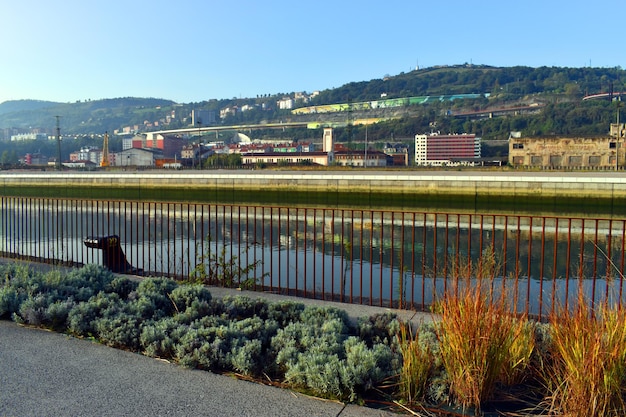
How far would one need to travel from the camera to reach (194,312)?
17.2 ft

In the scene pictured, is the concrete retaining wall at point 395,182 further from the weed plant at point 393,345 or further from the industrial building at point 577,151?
the industrial building at point 577,151

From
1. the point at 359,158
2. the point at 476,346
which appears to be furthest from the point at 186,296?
the point at 359,158

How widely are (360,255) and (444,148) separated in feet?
412

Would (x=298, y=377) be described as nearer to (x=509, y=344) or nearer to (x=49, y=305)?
(x=509, y=344)

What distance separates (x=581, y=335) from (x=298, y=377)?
1.75m

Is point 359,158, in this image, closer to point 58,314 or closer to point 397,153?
point 397,153

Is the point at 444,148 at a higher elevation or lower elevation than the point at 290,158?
higher

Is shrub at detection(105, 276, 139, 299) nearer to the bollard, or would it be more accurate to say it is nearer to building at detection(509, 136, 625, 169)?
the bollard

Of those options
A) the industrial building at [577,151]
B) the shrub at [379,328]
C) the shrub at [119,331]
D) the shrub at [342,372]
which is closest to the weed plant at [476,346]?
the shrub at [342,372]

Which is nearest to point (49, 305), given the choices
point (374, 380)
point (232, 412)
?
point (232, 412)

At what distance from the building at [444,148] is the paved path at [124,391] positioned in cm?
12303

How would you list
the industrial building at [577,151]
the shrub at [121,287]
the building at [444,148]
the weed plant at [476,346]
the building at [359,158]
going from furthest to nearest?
the building at [444,148], the building at [359,158], the industrial building at [577,151], the shrub at [121,287], the weed plant at [476,346]

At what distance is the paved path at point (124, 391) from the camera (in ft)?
11.3

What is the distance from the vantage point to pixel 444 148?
130 m
